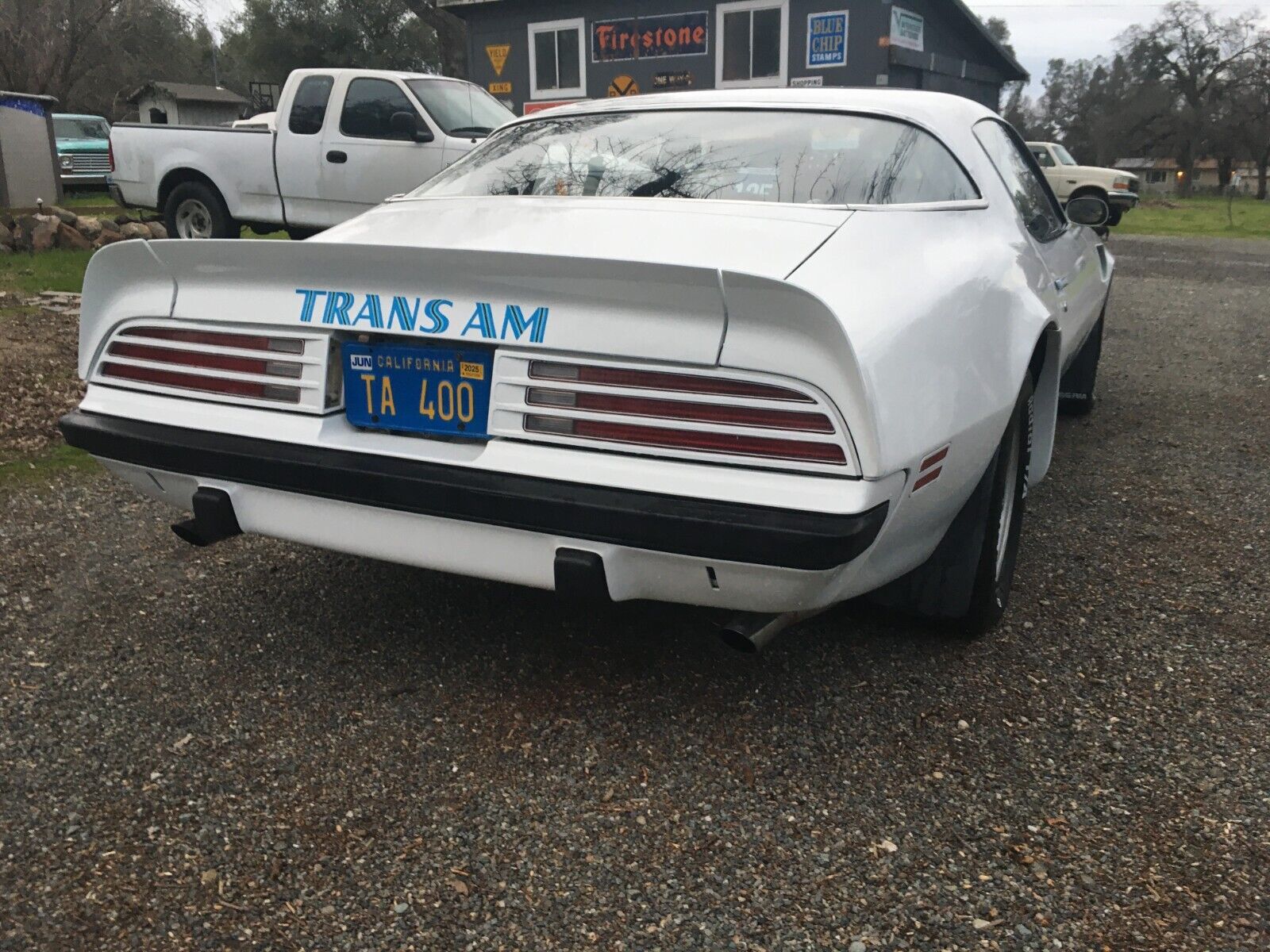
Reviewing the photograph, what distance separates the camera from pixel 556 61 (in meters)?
20.3

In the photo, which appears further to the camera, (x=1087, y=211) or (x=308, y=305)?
(x=1087, y=211)

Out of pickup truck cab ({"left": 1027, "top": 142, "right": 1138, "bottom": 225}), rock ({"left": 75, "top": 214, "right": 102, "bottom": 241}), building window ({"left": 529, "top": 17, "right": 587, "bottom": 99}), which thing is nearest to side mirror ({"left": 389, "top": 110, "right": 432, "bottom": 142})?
rock ({"left": 75, "top": 214, "right": 102, "bottom": 241})

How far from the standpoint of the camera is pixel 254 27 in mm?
40125

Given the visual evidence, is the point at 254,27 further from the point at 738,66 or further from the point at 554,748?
the point at 554,748

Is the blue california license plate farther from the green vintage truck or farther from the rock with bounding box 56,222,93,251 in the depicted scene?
the green vintage truck

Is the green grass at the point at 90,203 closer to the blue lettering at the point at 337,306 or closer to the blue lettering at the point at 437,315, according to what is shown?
the blue lettering at the point at 337,306

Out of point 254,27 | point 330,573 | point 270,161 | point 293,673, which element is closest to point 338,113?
point 270,161

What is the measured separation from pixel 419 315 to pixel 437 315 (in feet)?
0.13

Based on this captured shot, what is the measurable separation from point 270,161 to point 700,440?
874cm

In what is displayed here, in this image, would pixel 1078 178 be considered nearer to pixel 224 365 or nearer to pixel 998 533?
pixel 998 533

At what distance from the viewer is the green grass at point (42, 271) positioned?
8578 mm

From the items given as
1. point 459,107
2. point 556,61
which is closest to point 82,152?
point 556,61

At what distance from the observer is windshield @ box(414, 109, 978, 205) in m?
2.71

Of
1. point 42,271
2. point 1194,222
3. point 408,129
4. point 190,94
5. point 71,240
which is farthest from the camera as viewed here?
point 190,94
